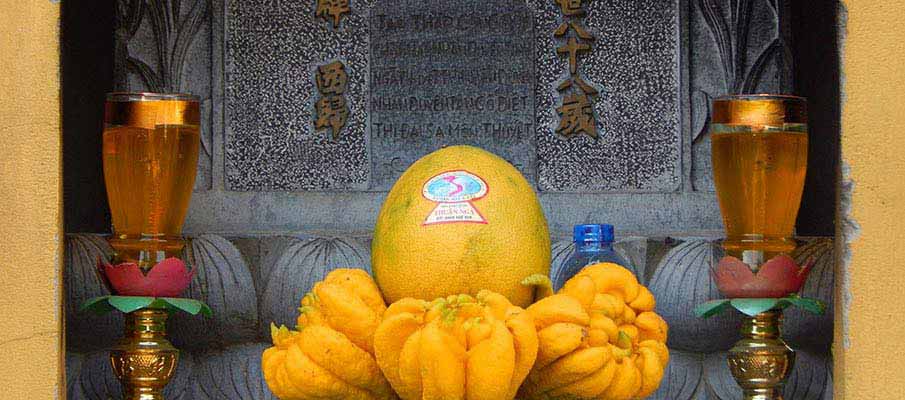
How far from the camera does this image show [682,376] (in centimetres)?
421

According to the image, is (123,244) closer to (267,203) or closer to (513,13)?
(267,203)

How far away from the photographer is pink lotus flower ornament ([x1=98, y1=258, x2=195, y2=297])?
376cm

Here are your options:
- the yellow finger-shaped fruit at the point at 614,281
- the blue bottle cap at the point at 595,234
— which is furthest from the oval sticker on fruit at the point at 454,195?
the blue bottle cap at the point at 595,234

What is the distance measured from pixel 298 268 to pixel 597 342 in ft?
4.44

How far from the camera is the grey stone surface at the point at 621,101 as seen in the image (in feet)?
14.4

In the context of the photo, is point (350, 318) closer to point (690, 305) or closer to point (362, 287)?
point (362, 287)

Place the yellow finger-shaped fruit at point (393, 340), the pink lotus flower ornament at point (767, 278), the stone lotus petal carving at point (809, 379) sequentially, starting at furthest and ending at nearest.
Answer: the stone lotus petal carving at point (809, 379) < the pink lotus flower ornament at point (767, 278) < the yellow finger-shaped fruit at point (393, 340)

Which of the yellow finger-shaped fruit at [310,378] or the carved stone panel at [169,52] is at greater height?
the carved stone panel at [169,52]

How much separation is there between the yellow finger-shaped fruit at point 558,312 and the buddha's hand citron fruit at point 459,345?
0.06 metres

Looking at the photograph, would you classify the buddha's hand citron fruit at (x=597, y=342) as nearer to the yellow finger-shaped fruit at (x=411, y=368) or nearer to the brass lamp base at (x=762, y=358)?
the yellow finger-shaped fruit at (x=411, y=368)

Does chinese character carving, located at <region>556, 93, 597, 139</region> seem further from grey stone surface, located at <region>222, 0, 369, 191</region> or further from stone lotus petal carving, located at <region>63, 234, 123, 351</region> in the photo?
stone lotus petal carving, located at <region>63, 234, 123, 351</region>

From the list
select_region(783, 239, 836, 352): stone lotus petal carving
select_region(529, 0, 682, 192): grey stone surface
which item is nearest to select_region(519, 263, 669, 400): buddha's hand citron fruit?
select_region(783, 239, 836, 352): stone lotus petal carving

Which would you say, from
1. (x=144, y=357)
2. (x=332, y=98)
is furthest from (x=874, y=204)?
(x=144, y=357)

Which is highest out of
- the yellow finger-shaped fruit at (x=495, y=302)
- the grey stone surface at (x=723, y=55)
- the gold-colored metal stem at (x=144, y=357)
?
the grey stone surface at (x=723, y=55)
